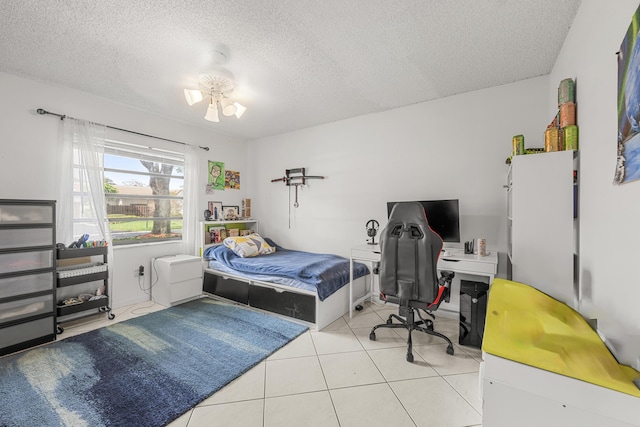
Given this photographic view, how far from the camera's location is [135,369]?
1.99 meters

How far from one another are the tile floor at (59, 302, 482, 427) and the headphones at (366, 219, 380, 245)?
113cm

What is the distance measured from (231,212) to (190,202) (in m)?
0.77

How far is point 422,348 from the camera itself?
2.31m

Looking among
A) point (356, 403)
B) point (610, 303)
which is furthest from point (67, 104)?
point (610, 303)

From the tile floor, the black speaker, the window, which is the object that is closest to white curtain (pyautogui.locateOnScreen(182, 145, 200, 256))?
the window

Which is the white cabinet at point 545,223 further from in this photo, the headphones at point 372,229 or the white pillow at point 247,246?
the white pillow at point 247,246

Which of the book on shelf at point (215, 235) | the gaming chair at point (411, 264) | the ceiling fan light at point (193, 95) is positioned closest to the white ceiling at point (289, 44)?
the ceiling fan light at point (193, 95)

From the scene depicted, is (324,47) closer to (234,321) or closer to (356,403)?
(356,403)

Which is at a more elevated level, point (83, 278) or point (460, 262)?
point (460, 262)

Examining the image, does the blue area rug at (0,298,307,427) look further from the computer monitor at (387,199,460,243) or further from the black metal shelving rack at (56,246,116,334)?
the computer monitor at (387,199,460,243)

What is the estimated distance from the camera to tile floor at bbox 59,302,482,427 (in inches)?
60.4

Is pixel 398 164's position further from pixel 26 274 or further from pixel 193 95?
pixel 26 274

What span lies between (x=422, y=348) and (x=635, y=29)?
2338 mm

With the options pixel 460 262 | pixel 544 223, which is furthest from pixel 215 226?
pixel 544 223
